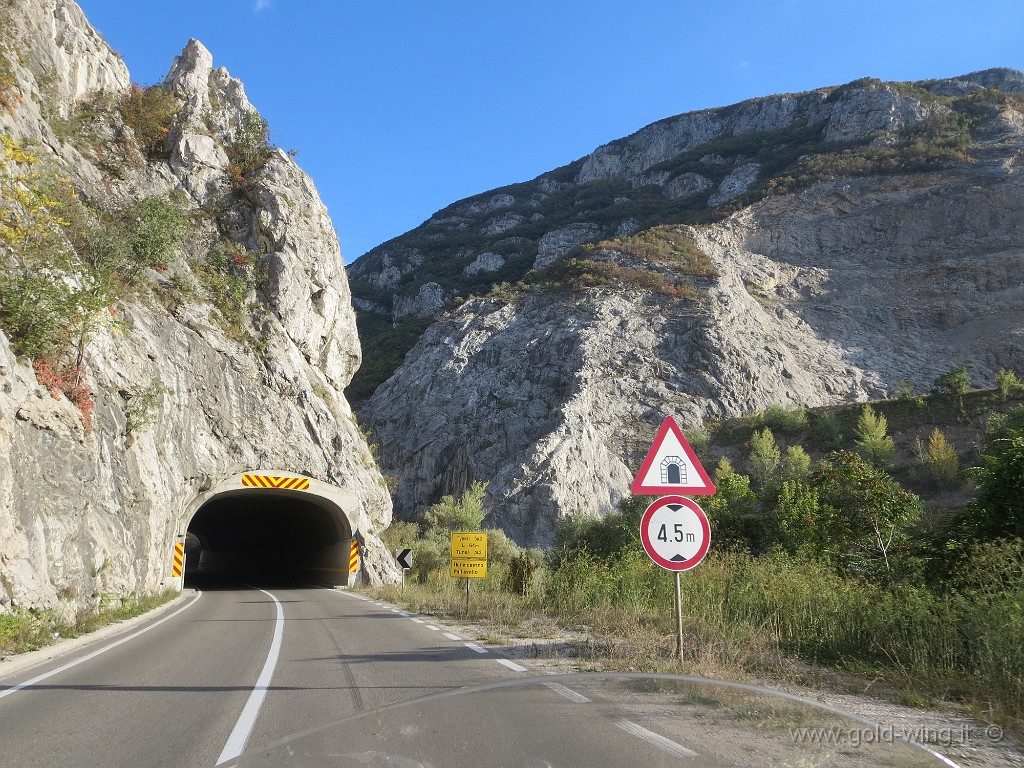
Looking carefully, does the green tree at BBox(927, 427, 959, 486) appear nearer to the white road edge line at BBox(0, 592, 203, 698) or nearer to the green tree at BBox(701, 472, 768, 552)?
the green tree at BBox(701, 472, 768, 552)

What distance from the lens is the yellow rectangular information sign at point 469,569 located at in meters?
13.5

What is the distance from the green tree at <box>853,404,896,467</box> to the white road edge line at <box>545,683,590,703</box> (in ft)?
157

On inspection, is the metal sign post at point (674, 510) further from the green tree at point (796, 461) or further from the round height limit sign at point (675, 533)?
the green tree at point (796, 461)

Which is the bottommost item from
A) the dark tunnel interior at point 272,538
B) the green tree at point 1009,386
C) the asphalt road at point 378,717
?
the dark tunnel interior at point 272,538

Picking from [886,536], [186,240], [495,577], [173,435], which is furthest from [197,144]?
[886,536]

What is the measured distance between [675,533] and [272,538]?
39.5 m

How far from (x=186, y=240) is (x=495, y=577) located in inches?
827

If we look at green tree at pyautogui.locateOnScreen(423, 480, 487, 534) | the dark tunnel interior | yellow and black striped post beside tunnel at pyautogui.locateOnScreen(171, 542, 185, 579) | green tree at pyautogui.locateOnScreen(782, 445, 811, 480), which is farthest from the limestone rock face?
yellow and black striped post beside tunnel at pyautogui.locateOnScreen(171, 542, 185, 579)

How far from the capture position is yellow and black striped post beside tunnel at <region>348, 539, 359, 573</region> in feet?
86.9

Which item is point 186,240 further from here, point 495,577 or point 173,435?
point 495,577

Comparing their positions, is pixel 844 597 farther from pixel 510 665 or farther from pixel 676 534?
pixel 510 665

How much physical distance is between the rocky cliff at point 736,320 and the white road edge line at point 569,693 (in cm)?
3936

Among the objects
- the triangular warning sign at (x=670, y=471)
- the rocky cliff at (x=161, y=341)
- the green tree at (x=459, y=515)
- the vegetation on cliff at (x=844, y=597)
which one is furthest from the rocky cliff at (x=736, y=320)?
the triangular warning sign at (x=670, y=471)

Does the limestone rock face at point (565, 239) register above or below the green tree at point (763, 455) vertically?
above
